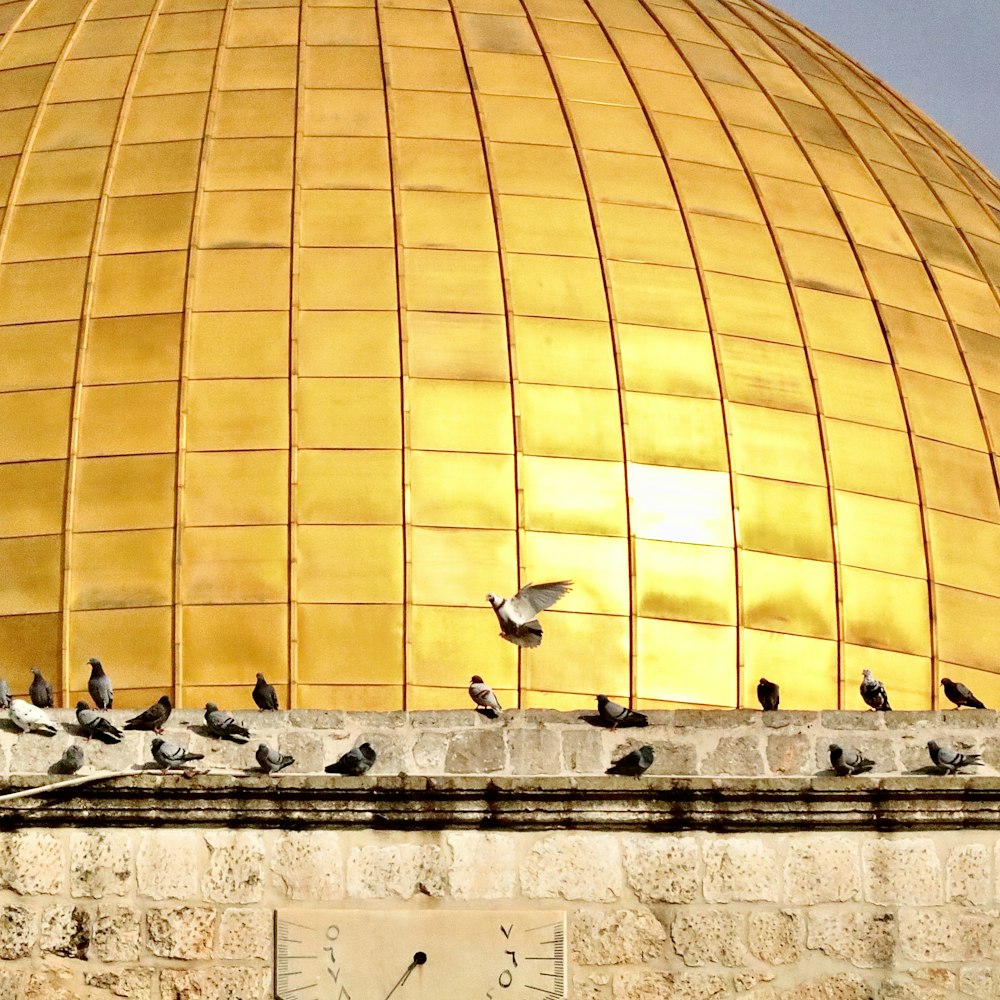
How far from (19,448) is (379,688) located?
9.12ft

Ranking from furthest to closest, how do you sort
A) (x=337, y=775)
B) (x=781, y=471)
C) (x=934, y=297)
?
(x=934, y=297), (x=781, y=471), (x=337, y=775)

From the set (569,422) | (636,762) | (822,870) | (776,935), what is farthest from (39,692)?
(822,870)

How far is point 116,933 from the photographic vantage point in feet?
52.1

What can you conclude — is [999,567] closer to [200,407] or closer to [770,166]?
[770,166]

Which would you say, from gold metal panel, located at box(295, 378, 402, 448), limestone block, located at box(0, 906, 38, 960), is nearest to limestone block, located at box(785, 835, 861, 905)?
limestone block, located at box(0, 906, 38, 960)

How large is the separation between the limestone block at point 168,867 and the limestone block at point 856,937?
306 cm

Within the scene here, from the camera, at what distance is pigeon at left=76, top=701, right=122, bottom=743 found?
16031mm

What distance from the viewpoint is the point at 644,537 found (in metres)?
19.5

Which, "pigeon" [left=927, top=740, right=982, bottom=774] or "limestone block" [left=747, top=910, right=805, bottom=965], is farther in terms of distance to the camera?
"pigeon" [left=927, top=740, right=982, bottom=774]

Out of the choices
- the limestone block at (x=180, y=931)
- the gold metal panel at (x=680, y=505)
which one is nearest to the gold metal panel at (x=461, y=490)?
the gold metal panel at (x=680, y=505)

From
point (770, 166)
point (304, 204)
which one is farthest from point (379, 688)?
point (770, 166)

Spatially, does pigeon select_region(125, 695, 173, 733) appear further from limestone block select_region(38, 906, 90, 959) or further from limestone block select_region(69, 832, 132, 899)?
limestone block select_region(38, 906, 90, 959)

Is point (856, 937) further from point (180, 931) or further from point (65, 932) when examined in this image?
point (65, 932)

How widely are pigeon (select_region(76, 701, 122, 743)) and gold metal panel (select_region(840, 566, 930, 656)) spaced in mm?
5513
